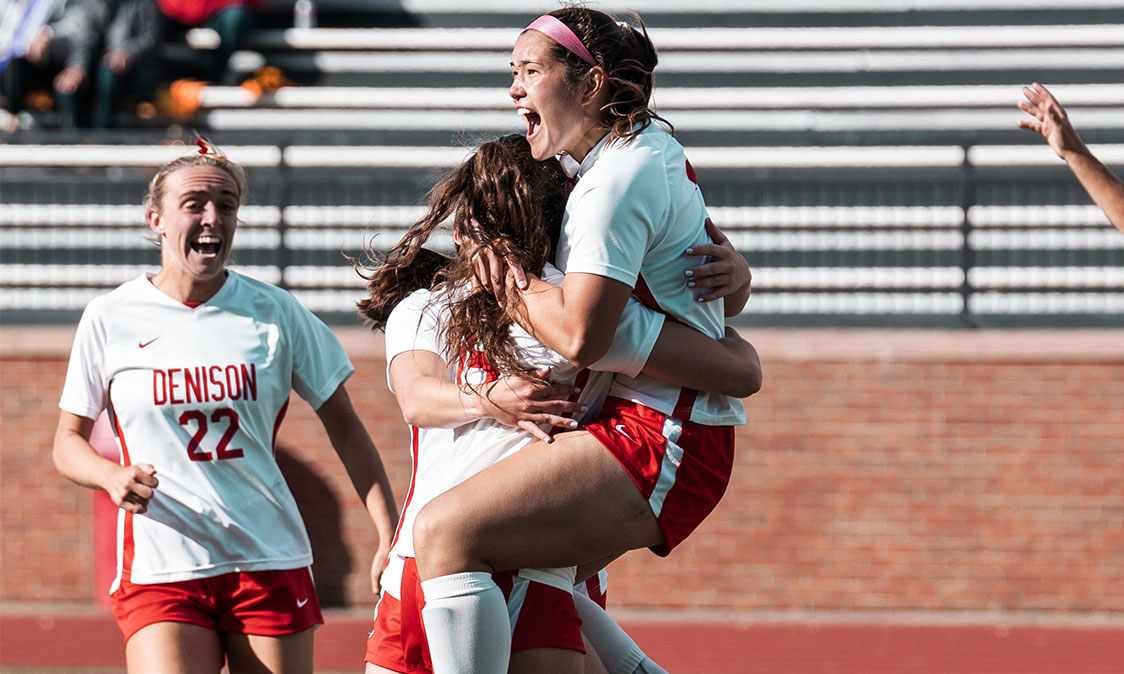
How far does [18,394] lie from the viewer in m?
8.99

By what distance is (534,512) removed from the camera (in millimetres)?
3018

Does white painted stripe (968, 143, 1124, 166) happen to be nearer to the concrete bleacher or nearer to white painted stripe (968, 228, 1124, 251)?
the concrete bleacher

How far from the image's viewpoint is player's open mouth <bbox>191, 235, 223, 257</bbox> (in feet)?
14.0

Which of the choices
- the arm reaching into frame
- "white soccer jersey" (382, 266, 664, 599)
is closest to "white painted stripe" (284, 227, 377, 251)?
the arm reaching into frame

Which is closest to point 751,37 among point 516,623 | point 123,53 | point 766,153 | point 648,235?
point 766,153

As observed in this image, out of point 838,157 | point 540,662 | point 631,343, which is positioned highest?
point 631,343

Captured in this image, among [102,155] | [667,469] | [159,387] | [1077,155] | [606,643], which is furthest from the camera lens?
[102,155]

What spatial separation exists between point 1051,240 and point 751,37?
15.7 feet

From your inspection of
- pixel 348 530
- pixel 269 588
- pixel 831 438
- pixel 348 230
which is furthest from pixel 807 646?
pixel 269 588

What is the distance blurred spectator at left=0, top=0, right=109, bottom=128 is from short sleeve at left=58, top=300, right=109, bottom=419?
8238 mm

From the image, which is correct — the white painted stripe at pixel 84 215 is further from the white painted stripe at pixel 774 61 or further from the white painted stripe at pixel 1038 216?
the white painted stripe at pixel 1038 216

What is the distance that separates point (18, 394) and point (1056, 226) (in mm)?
6566

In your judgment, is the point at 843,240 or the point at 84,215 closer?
the point at 843,240

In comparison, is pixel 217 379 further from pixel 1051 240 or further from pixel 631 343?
pixel 1051 240
